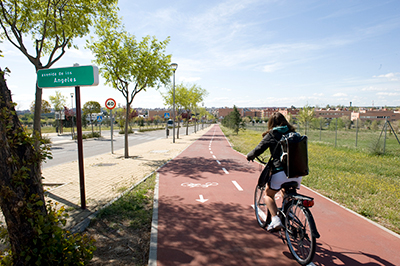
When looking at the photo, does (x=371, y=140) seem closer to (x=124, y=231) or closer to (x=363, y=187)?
(x=363, y=187)

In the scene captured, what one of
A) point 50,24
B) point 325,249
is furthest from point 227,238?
point 50,24

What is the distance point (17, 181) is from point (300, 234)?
10.6 ft

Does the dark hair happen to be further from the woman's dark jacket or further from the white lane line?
the white lane line

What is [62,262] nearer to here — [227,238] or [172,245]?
[172,245]

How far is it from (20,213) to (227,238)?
270cm

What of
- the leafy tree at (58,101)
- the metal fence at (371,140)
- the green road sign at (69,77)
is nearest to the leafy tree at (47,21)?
the green road sign at (69,77)

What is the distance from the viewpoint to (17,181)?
226 centimetres

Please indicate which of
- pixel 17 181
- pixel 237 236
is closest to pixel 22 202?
pixel 17 181

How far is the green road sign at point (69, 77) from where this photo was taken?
4.54 m

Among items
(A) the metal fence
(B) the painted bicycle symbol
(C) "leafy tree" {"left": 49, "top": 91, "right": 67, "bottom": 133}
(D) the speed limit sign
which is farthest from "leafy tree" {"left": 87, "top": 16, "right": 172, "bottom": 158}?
(C) "leafy tree" {"left": 49, "top": 91, "right": 67, "bottom": 133}

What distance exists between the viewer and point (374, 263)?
3.02m

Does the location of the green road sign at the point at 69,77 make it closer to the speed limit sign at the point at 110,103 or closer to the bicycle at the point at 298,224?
the bicycle at the point at 298,224

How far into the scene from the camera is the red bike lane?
123 inches

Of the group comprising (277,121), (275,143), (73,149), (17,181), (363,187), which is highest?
(277,121)
